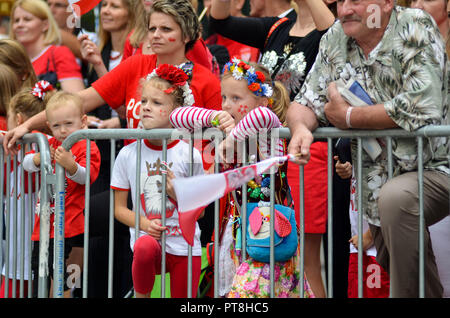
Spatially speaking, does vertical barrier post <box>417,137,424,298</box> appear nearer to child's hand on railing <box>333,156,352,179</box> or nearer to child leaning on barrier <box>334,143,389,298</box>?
child leaning on barrier <box>334,143,389,298</box>

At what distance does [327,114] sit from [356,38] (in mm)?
445

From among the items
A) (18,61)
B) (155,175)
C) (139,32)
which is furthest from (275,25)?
(18,61)

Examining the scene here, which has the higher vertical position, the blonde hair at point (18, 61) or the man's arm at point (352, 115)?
the blonde hair at point (18, 61)

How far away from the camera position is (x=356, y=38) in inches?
177

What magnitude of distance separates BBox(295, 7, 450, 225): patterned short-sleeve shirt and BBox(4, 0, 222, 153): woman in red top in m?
1.09

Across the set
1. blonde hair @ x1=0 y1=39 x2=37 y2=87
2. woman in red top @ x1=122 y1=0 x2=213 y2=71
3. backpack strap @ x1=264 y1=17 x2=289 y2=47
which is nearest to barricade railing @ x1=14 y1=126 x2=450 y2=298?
woman in red top @ x1=122 y1=0 x2=213 y2=71

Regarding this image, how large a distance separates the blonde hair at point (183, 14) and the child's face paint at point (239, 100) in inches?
38.1

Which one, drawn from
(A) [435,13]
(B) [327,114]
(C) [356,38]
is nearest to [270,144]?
(B) [327,114]

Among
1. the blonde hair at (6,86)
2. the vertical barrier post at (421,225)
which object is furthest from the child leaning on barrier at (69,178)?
the vertical barrier post at (421,225)

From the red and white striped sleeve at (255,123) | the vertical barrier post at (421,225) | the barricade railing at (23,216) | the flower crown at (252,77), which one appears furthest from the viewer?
the barricade railing at (23,216)

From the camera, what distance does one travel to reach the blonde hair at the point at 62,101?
5613mm

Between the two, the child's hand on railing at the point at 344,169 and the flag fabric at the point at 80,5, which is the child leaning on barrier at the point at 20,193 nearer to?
the flag fabric at the point at 80,5
